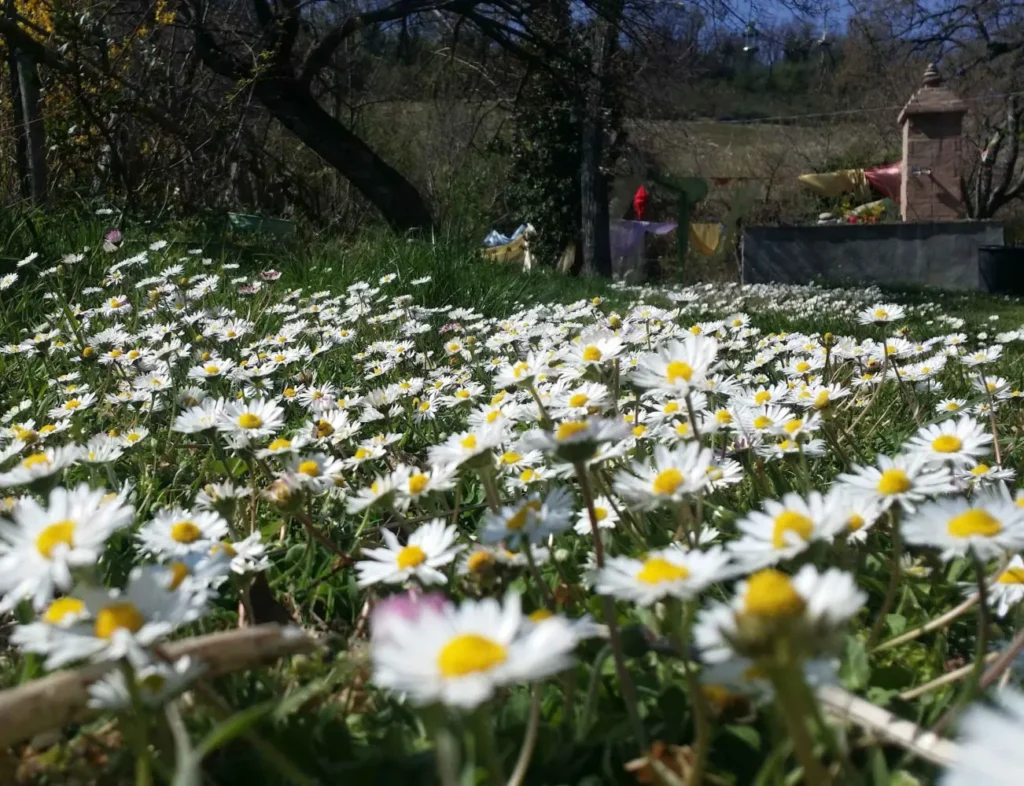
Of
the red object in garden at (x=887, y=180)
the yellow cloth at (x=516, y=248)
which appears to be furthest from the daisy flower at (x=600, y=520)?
the red object in garden at (x=887, y=180)

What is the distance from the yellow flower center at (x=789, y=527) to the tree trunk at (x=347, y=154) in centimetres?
721

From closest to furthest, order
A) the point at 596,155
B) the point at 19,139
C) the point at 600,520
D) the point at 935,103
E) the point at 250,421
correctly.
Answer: the point at 600,520, the point at 250,421, the point at 19,139, the point at 596,155, the point at 935,103

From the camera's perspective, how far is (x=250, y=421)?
137 cm

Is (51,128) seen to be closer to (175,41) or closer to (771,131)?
(175,41)

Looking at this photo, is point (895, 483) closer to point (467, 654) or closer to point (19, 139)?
point (467, 654)

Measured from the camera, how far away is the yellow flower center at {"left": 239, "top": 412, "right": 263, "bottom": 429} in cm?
136

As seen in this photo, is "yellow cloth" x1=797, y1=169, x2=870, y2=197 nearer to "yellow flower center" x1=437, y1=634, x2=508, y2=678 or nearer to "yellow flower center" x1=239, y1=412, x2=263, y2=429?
"yellow flower center" x1=239, y1=412, x2=263, y2=429

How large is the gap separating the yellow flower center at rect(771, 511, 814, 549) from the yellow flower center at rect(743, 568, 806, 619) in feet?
0.90

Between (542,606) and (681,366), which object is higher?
(681,366)

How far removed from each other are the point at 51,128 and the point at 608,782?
6.42 meters

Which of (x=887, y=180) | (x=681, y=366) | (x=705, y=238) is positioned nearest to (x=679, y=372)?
(x=681, y=366)

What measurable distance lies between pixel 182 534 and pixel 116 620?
365mm

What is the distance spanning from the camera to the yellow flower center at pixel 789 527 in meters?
0.73

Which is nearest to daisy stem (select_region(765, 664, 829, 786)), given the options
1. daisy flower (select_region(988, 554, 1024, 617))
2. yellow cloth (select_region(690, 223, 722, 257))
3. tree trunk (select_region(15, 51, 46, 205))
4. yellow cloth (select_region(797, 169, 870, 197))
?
daisy flower (select_region(988, 554, 1024, 617))
